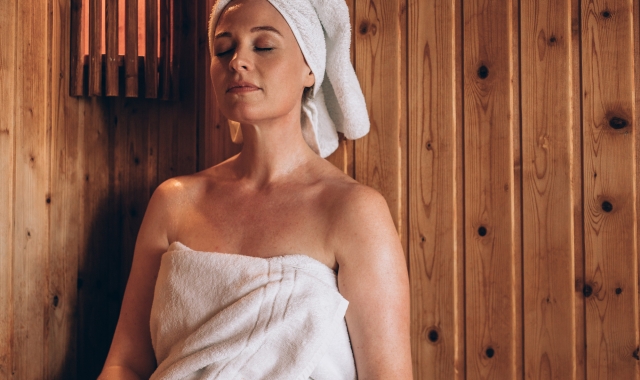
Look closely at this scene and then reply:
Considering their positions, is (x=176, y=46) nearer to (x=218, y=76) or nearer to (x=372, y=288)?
(x=218, y=76)

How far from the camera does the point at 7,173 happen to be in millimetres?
1673

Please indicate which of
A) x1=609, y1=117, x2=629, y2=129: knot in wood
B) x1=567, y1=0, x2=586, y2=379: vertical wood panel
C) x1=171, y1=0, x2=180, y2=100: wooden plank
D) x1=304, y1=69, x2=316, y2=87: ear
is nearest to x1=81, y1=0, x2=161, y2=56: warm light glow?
x1=171, y1=0, x2=180, y2=100: wooden plank

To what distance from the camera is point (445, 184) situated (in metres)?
1.72

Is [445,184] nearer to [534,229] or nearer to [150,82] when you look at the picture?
[534,229]

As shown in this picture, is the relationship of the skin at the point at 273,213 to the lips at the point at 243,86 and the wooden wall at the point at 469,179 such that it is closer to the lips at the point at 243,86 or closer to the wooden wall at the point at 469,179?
the lips at the point at 243,86

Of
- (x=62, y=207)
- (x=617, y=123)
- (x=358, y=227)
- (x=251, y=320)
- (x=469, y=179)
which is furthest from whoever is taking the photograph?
(x=62, y=207)

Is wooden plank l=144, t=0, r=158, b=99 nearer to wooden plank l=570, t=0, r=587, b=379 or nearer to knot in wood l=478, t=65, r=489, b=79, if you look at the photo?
knot in wood l=478, t=65, r=489, b=79

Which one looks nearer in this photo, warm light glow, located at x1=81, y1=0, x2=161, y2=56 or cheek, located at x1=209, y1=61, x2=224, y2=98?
cheek, located at x1=209, y1=61, x2=224, y2=98

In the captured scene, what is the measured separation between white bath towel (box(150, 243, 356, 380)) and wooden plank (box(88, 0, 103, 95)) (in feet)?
2.19

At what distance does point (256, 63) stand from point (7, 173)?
2.45ft

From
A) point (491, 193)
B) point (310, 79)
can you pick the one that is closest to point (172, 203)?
point (310, 79)

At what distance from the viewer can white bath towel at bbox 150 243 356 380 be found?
137cm

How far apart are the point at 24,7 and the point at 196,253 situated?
34.2 inches

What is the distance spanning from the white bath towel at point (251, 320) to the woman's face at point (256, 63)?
0.39m
